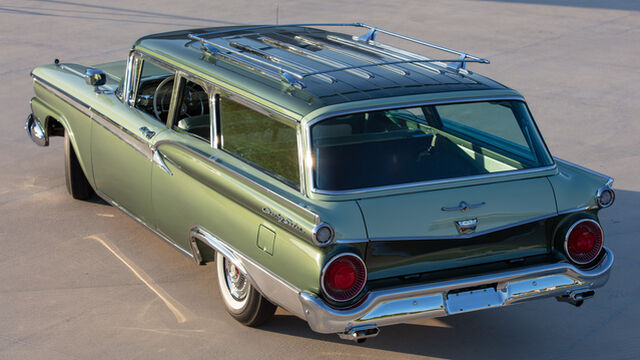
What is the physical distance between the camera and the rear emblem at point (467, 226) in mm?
4449

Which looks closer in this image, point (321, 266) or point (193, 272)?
point (321, 266)

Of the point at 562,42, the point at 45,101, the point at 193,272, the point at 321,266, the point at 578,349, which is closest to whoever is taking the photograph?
the point at 321,266

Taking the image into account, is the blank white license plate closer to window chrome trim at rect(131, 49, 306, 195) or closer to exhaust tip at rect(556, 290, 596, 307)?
exhaust tip at rect(556, 290, 596, 307)

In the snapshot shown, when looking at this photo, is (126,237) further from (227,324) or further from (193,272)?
(227,324)

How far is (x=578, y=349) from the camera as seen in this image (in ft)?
16.1

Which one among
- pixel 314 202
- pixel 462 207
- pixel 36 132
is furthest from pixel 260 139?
pixel 36 132

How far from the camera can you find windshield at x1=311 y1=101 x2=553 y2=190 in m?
4.53

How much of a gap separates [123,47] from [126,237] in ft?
20.4

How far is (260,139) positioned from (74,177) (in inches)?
101

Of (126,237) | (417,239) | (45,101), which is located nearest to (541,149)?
(417,239)

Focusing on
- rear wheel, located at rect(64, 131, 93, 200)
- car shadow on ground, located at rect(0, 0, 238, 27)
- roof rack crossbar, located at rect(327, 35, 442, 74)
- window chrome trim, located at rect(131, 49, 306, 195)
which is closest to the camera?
window chrome trim, located at rect(131, 49, 306, 195)

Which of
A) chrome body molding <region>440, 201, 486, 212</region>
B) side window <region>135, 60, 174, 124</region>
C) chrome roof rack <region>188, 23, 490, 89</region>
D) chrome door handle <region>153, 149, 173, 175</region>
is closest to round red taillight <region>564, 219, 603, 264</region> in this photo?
chrome body molding <region>440, 201, 486, 212</region>

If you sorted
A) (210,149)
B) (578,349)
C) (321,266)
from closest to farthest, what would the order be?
1. (321,266)
2. (578,349)
3. (210,149)

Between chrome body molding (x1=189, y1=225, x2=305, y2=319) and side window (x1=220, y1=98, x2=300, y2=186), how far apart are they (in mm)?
484
